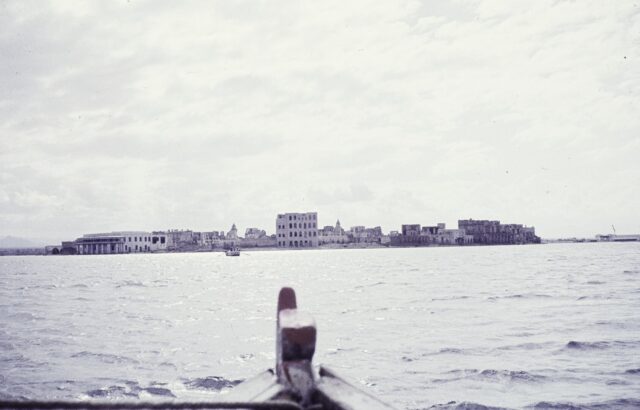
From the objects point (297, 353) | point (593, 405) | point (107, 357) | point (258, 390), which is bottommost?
point (593, 405)

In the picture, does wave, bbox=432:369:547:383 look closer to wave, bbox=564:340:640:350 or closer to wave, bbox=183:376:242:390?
wave, bbox=564:340:640:350

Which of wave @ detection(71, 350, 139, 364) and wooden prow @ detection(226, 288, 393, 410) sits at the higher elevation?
wooden prow @ detection(226, 288, 393, 410)

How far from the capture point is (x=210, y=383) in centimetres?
1427

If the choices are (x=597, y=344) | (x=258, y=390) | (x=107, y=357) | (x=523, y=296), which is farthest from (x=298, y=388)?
(x=523, y=296)

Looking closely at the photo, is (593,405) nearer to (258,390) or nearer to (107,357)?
(258,390)

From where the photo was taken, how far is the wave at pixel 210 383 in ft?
45.6

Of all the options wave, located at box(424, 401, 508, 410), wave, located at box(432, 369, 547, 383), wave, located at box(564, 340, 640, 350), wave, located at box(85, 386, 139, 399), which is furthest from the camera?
wave, located at box(564, 340, 640, 350)

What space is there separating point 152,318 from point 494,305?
18.3m

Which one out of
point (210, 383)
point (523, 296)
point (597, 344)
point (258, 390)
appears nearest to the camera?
point (258, 390)

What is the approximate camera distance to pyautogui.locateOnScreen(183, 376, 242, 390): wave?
1391 cm

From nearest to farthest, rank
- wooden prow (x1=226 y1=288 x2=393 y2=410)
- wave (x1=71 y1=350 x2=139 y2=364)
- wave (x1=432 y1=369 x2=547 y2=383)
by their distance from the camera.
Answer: wooden prow (x1=226 y1=288 x2=393 y2=410) < wave (x1=432 y1=369 x2=547 y2=383) < wave (x1=71 y1=350 x2=139 y2=364)

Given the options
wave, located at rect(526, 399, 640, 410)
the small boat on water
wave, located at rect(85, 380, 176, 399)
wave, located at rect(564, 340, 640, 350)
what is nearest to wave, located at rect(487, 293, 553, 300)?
wave, located at rect(564, 340, 640, 350)

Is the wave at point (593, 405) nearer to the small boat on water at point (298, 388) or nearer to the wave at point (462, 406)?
the wave at point (462, 406)

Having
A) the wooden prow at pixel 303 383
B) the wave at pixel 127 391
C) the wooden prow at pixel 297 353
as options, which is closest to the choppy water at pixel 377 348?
the wave at pixel 127 391
